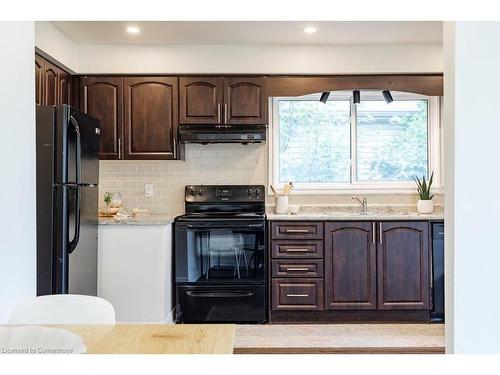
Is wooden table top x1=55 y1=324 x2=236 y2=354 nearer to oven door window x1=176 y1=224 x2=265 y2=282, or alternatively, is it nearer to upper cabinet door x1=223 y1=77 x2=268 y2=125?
oven door window x1=176 y1=224 x2=265 y2=282

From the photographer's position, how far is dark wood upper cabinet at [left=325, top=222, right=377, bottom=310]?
3855 millimetres

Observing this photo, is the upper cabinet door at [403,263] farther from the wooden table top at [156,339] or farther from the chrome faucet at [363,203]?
the wooden table top at [156,339]

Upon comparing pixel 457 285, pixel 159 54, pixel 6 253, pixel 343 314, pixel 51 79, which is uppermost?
pixel 159 54

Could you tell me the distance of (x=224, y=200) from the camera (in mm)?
4312

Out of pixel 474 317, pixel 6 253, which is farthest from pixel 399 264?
pixel 6 253

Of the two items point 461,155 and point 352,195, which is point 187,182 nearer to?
point 352,195

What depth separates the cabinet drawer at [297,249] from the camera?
386 centimetres

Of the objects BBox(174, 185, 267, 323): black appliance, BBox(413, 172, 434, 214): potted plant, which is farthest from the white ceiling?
BBox(174, 185, 267, 323): black appliance

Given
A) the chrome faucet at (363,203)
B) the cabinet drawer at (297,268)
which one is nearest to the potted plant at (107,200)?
the cabinet drawer at (297,268)

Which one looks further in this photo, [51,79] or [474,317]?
[51,79]

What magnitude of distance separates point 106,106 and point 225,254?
165 centimetres
